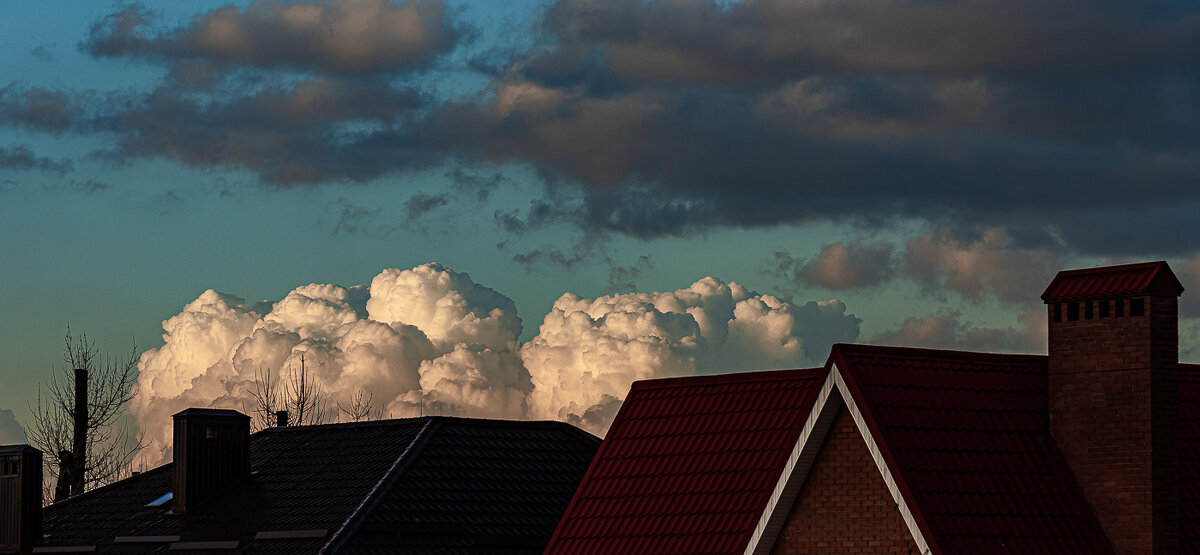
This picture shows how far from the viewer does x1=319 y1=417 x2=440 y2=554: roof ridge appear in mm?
31109

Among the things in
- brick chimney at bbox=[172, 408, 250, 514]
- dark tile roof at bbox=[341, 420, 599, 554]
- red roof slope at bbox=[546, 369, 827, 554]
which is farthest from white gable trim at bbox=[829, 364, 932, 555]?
brick chimney at bbox=[172, 408, 250, 514]

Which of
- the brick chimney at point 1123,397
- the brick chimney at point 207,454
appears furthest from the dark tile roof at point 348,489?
the brick chimney at point 1123,397

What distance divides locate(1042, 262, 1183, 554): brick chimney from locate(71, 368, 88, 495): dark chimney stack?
124 feet

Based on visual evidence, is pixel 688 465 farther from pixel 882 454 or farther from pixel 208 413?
pixel 208 413

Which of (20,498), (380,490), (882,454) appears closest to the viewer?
(882,454)

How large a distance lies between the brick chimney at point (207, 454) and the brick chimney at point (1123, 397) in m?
22.0

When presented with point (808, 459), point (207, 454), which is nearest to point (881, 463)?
point (808, 459)

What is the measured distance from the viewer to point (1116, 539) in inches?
819

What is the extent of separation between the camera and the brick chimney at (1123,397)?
2067 cm

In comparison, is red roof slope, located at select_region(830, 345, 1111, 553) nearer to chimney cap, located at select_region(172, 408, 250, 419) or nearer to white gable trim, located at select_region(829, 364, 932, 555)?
white gable trim, located at select_region(829, 364, 932, 555)

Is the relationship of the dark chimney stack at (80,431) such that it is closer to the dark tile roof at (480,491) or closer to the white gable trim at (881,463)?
the dark tile roof at (480,491)

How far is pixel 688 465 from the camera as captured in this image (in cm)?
2458

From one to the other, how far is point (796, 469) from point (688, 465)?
11.3 ft

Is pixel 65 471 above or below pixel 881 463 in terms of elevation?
above
